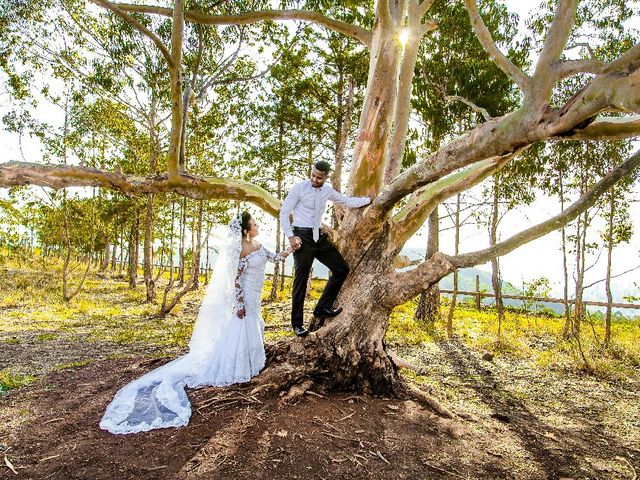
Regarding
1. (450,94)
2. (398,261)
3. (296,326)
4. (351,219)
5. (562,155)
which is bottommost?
(296,326)

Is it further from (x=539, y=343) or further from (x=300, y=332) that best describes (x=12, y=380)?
(x=539, y=343)

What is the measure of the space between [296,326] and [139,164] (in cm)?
1530

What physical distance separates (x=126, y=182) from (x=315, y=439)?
371 centimetres

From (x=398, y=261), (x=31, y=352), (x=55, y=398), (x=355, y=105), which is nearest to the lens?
(x=55, y=398)

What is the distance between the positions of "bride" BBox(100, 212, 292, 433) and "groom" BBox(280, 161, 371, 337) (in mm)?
299

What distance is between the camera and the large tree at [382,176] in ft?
11.0

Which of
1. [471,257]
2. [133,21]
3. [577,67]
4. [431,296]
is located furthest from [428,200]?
[431,296]

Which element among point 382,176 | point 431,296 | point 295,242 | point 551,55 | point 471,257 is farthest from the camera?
point 431,296

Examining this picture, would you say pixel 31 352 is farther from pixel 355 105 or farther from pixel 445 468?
pixel 355 105

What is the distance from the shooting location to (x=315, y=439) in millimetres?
3762

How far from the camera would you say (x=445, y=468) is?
11.7 ft

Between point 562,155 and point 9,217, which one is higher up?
point 562,155

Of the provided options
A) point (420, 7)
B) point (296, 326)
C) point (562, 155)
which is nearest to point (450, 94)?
point (562, 155)

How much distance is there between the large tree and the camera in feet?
11.0
